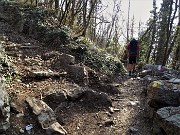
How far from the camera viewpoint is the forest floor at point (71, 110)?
263 inches

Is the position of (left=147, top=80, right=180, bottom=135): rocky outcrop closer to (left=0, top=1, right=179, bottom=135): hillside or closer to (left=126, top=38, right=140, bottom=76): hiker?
(left=0, top=1, right=179, bottom=135): hillside

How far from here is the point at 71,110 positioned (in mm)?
7512

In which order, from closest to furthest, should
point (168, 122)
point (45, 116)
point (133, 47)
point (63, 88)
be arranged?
point (168, 122) < point (45, 116) < point (63, 88) < point (133, 47)

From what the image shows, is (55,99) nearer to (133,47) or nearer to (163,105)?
(163,105)

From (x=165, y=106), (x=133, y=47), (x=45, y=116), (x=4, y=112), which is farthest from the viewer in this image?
(x=133, y=47)

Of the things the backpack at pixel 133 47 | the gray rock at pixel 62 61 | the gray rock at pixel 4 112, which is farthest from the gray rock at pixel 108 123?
the backpack at pixel 133 47

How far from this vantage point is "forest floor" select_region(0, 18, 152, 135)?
6.68 metres

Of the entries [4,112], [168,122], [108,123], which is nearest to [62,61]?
[108,123]

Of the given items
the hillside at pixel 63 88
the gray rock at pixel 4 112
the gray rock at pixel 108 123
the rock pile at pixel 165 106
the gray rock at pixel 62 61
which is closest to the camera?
the gray rock at pixel 4 112

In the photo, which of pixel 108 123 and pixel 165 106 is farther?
pixel 165 106

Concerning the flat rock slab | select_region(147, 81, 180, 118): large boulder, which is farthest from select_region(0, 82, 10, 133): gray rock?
select_region(147, 81, 180, 118): large boulder

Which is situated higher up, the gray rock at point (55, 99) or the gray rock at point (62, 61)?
the gray rock at point (62, 61)

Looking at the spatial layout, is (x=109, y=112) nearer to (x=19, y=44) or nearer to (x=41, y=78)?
(x=41, y=78)

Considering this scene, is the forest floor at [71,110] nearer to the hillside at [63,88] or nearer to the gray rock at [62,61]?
the hillside at [63,88]
